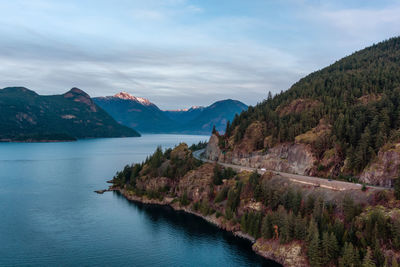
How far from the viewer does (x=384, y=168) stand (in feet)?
238

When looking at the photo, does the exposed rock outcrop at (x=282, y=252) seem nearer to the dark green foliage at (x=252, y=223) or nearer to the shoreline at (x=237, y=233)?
the shoreline at (x=237, y=233)

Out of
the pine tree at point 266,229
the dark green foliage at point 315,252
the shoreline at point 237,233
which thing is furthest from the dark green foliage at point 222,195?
the dark green foliage at point 315,252

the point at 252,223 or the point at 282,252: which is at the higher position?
the point at 252,223

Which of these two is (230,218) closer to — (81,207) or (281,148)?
(281,148)

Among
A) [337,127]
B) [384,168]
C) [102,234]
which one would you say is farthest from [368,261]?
[102,234]

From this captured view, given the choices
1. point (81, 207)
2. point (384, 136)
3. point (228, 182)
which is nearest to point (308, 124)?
point (384, 136)

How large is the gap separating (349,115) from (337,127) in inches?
318

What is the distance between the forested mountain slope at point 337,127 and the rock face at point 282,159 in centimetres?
49

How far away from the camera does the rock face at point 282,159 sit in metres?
93.8

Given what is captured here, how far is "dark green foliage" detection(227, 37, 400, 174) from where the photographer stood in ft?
270

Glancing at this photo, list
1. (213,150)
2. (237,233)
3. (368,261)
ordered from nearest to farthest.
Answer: (368,261) → (237,233) → (213,150)

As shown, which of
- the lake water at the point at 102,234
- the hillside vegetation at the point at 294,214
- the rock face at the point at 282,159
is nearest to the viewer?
the hillside vegetation at the point at 294,214

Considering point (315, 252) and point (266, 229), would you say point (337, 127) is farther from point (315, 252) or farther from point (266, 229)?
point (315, 252)

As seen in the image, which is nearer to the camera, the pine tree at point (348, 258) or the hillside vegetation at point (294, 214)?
the pine tree at point (348, 258)
